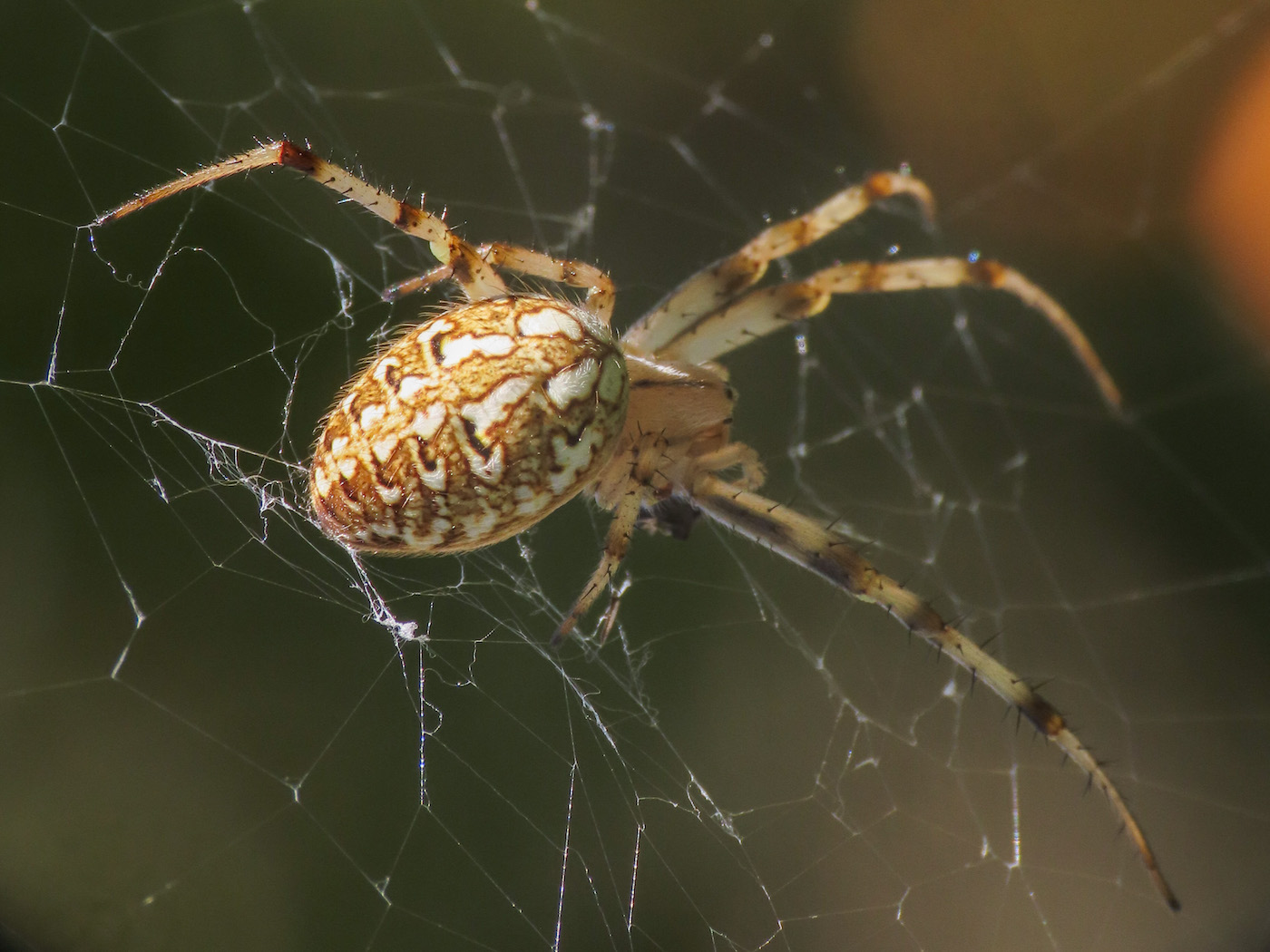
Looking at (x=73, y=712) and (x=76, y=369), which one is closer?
(x=76, y=369)

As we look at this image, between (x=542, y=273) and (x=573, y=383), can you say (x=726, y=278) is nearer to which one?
(x=542, y=273)

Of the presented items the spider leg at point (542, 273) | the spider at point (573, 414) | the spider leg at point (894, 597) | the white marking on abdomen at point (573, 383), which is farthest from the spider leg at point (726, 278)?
the white marking on abdomen at point (573, 383)

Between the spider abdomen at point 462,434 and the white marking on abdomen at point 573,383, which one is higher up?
the white marking on abdomen at point 573,383

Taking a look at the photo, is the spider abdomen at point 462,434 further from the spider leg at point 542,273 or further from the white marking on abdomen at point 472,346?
the spider leg at point 542,273

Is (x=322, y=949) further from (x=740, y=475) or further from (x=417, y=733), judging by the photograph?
(x=740, y=475)

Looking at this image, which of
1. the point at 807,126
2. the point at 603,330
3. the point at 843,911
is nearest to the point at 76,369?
the point at 603,330

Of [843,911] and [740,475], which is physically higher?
[740,475]
